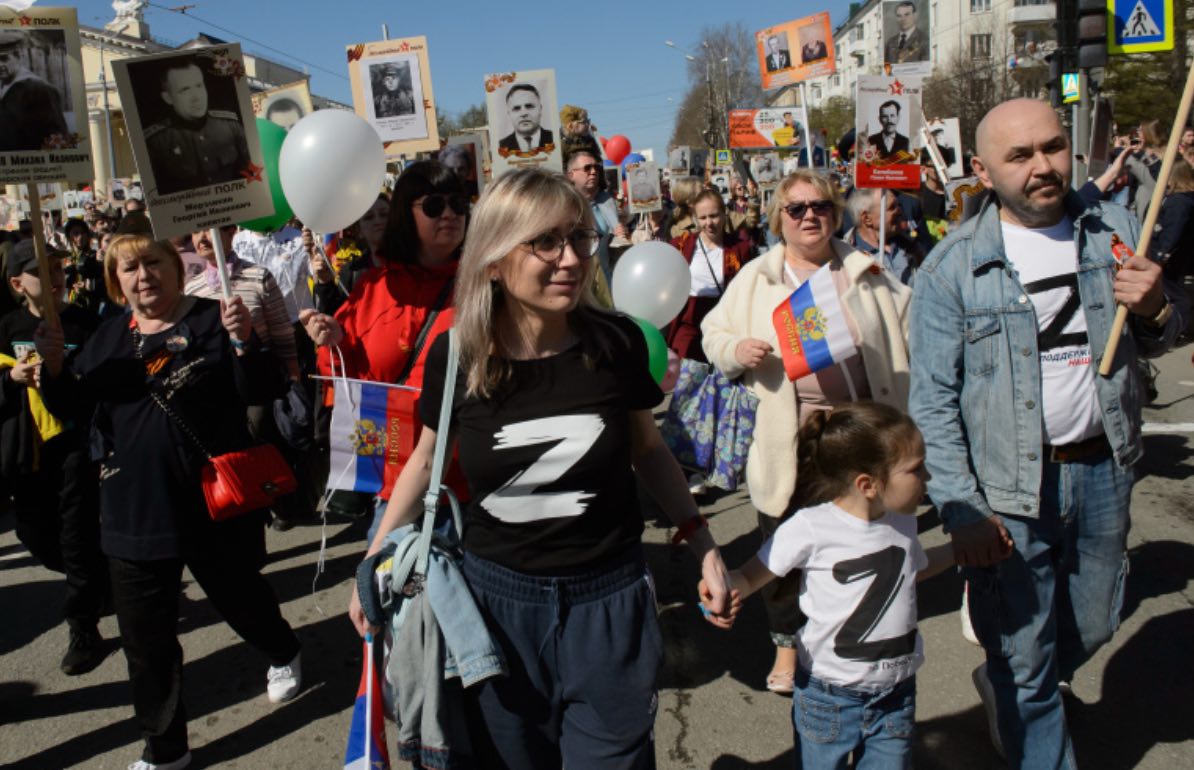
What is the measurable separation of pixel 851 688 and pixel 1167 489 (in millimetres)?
4466

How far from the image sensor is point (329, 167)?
12.6 feet

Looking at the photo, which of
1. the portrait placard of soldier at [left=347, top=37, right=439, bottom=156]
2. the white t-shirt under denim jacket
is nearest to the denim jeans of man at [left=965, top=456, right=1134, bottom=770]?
the white t-shirt under denim jacket

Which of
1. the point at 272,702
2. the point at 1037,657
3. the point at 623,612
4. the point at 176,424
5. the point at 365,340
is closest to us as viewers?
the point at 623,612

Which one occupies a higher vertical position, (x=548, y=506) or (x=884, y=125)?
(x=884, y=125)

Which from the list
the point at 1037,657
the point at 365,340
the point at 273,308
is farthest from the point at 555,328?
the point at 273,308

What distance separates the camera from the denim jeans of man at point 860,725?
246cm

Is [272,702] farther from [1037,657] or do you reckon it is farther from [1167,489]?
[1167,489]

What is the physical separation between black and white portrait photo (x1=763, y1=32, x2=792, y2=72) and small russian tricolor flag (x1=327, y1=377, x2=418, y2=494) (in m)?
7.34

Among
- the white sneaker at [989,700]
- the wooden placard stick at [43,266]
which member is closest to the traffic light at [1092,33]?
the white sneaker at [989,700]

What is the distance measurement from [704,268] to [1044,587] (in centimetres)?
366

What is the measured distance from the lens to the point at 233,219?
137 inches

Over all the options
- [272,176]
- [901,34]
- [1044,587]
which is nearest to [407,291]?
[272,176]

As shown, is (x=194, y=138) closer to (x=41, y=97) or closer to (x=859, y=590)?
(x=41, y=97)

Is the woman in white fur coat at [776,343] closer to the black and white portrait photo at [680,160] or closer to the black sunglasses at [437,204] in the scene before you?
the black sunglasses at [437,204]
